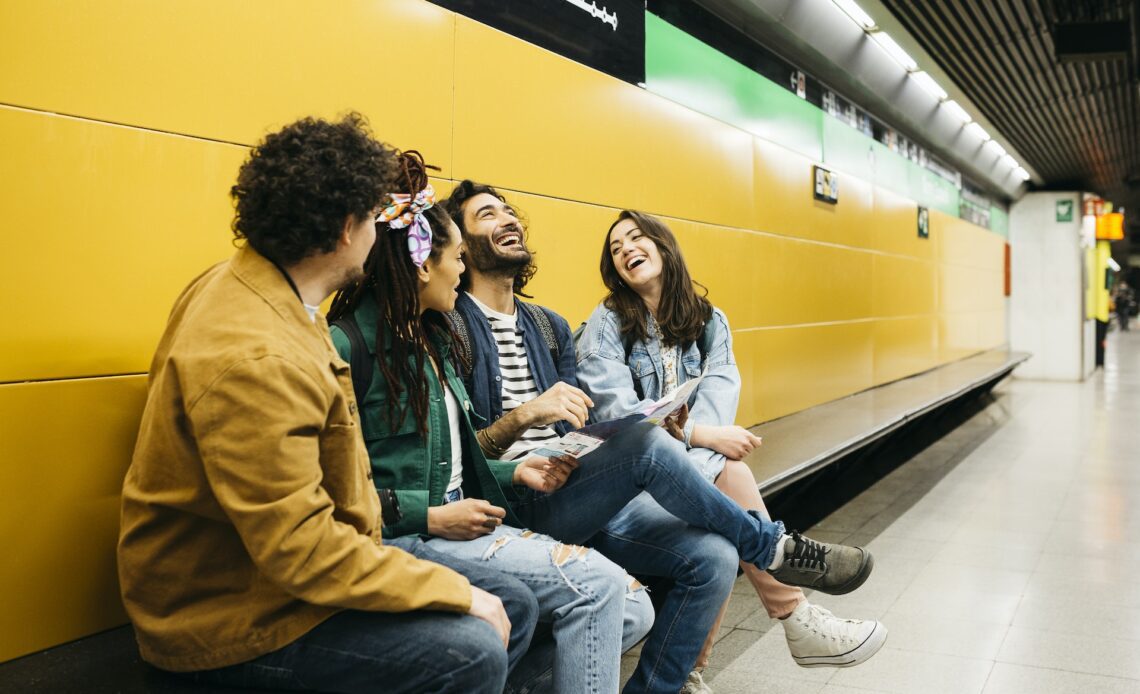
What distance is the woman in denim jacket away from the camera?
2467 mm

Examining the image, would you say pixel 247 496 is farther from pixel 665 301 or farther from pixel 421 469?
pixel 665 301

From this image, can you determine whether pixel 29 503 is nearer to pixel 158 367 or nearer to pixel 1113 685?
pixel 158 367

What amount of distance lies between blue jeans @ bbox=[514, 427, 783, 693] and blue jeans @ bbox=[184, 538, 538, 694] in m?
0.72

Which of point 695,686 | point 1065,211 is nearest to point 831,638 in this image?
point 695,686

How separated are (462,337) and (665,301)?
0.85 m

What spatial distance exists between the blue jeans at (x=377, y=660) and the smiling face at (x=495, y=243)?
1.13m

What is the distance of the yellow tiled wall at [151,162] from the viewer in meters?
1.75

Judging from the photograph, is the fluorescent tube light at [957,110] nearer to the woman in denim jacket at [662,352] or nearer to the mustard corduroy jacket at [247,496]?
the woman in denim jacket at [662,352]

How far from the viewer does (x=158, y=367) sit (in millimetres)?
1344

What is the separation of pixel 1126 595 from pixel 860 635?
5.90ft

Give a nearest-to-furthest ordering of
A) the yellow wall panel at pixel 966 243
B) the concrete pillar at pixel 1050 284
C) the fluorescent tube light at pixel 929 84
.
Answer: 1. the fluorescent tube light at pixel 929 84
2. the yellow wall panel at pixel 966 243
3. the concrete pillar at pixel 1050 284

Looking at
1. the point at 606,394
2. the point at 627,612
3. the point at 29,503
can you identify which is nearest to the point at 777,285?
the point at 606,394

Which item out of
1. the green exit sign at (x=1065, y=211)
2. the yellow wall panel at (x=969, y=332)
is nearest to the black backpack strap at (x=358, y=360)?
the yellow wall panel at (x=969, y=332)

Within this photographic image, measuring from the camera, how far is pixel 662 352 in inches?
107
